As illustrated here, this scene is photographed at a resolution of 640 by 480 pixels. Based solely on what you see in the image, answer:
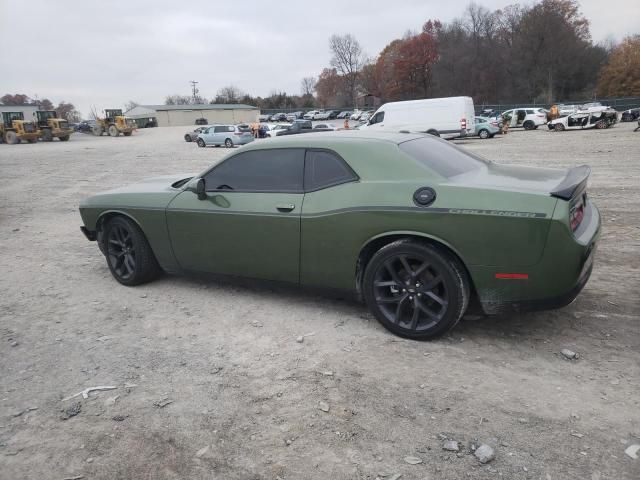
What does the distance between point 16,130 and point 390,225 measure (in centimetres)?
4290

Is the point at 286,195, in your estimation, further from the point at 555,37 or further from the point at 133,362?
the point at 555,37

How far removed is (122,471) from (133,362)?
1.20 m

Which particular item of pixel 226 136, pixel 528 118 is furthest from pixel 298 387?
pixel 528 118

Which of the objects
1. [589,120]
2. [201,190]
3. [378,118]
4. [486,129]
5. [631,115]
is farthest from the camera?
[631,115]

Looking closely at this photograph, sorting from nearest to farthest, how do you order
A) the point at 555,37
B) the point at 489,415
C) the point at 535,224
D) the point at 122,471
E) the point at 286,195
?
the point at 122,471, the point at 489,415, the point at 535,224, the point at 286,195, the point at 555,37

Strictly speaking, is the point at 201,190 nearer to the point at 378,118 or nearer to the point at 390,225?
the point at 390,225

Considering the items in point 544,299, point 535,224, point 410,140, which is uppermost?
point 410,140

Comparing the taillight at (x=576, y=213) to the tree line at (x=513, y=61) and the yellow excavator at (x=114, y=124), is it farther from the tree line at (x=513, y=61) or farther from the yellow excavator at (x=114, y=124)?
the tree line at (x=513, y=61)

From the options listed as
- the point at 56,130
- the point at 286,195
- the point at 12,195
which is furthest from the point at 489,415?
the point at 56,130

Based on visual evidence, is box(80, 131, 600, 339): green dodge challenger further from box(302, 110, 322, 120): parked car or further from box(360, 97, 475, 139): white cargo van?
box(302, 110, 322, 120): parked car

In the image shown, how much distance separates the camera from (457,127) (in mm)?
25156

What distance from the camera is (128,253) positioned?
17.1 ft

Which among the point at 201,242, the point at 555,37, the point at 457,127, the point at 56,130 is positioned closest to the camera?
the point at 201,242

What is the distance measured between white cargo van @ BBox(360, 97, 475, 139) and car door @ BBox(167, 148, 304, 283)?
21403mm
